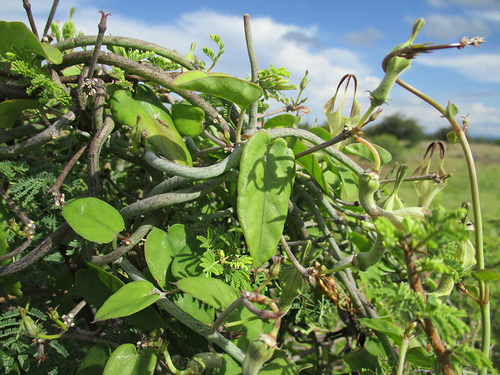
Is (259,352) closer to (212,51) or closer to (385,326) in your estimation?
(385,326)

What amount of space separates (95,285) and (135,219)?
74 mm

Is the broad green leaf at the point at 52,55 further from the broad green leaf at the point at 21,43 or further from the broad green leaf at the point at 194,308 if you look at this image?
the broad green leaf at the point at 194,308

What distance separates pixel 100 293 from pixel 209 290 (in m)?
0.14

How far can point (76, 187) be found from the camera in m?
0.36

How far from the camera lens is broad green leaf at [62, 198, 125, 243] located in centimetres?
26

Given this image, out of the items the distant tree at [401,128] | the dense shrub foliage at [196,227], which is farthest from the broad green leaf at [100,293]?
the distant tree at [401,128]

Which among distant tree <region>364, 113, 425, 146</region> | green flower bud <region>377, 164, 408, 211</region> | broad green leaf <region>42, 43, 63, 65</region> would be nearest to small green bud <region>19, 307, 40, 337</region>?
broad green leaf <region>42, 43, 63, 65</region>

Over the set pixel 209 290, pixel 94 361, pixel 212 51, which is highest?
pixel 212 51

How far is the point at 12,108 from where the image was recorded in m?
0.33

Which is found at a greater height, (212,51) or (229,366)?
(212,51)

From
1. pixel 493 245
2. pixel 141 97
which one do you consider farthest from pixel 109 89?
pixel 493 245

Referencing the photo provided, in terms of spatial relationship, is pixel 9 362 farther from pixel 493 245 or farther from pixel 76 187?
pixel 493 245

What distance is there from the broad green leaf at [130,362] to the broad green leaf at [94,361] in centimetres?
4

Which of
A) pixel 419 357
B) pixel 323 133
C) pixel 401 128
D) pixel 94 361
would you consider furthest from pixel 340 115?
pixel 401 128
